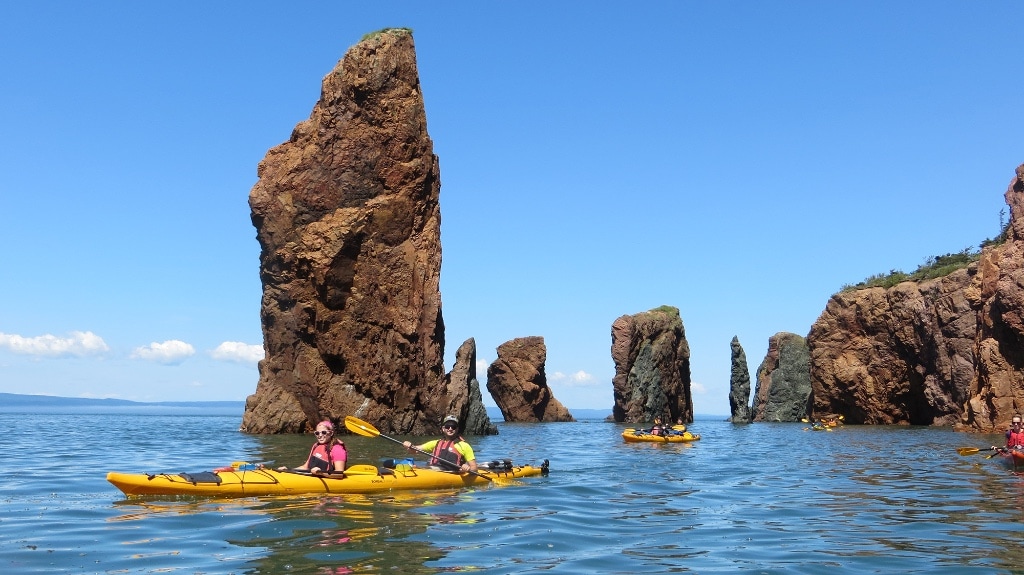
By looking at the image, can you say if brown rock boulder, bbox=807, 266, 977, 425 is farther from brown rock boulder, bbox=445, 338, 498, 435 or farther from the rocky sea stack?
the rocky sea stack

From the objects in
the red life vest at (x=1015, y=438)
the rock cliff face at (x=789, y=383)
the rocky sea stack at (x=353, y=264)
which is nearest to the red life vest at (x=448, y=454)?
the red life vest at (x=1015, y=438)

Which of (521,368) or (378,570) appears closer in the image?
(378,570)

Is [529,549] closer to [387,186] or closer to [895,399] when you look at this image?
[387,186]

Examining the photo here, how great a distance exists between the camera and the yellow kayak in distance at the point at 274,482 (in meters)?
14.8

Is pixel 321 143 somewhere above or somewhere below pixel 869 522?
above

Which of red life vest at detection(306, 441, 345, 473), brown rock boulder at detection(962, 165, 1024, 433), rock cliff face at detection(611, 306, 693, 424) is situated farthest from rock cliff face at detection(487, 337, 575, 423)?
red life vest at detection(306, 441, 345, 473)

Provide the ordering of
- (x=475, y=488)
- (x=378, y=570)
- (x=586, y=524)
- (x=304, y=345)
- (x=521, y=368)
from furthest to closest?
1. (x=521, y=368)
2. (x=304, y=345)
3. (x=475, y=488)
4. (x=586, y=524)
5. (x=378, y=570)

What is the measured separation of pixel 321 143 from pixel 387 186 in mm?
3923

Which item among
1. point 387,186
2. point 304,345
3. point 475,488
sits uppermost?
point 387,186

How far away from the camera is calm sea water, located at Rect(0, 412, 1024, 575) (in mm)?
9953

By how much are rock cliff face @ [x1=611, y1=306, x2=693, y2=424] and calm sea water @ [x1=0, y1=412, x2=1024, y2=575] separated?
55643 millimetres

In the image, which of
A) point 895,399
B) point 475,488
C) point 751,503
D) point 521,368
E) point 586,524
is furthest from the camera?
point 521,368

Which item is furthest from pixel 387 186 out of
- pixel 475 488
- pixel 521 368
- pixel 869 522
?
pixel 521 368

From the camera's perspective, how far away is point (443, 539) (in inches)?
458
